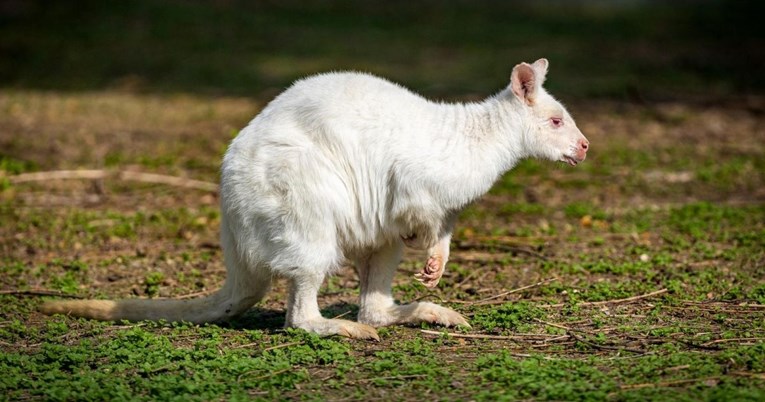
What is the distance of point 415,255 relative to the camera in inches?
243

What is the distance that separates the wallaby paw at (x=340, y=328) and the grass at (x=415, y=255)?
0.05 meters

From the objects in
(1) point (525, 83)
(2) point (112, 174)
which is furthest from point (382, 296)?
(2) point (112, 174)

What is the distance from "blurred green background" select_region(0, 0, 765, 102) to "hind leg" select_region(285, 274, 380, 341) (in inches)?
228

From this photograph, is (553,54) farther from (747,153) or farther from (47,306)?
(47,306)

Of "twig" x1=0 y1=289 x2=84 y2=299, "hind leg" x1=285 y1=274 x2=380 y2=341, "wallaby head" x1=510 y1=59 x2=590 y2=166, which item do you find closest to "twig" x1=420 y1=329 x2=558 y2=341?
"hind leg" x1=285 y1=274 x2=380 y2=341

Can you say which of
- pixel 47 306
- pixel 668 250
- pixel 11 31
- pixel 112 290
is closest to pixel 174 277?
pixel 112 290

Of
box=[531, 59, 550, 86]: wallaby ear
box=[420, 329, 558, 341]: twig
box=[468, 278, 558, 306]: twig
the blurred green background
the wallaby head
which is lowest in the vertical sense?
box=[420, 329, 558, 341]: twig

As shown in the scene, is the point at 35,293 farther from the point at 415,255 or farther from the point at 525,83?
the point at 525,83

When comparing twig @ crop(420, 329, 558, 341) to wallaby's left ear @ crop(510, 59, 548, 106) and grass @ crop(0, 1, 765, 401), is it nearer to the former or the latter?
grass @ crop(0, 1, 765, 401)

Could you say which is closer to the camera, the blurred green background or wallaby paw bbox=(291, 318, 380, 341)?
wallaby paw bbox=(291, 318, 380, 341)

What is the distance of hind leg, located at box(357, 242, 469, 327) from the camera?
4.68 meters

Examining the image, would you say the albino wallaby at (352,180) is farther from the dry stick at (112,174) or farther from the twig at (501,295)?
the dry stick at (112,174)

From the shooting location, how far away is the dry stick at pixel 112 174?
7.33 metres

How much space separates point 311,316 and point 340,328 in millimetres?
139
